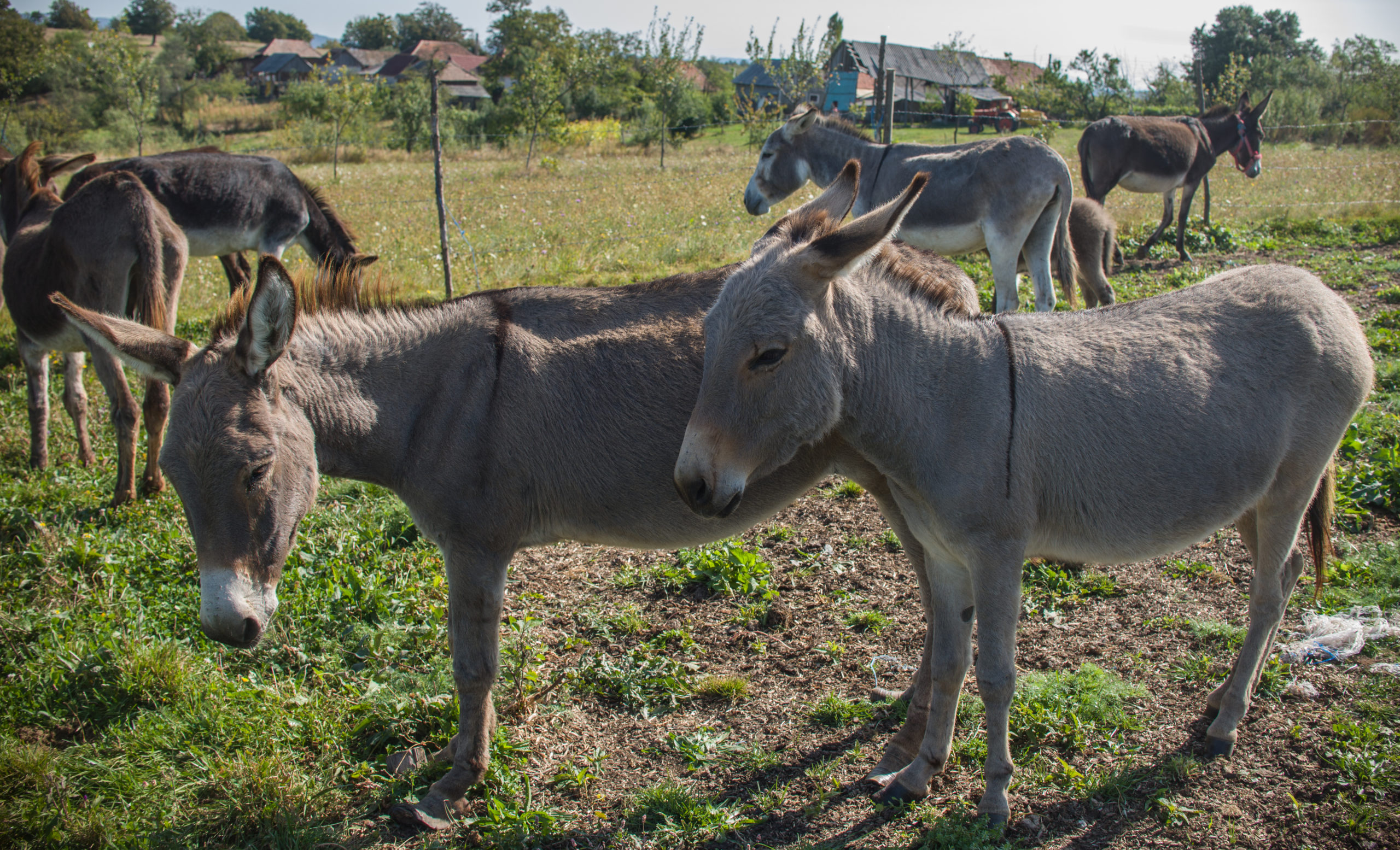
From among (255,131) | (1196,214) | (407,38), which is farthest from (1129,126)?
(407,38)

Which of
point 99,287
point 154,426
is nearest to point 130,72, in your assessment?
point 99,287

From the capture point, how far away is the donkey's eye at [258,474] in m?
2.42

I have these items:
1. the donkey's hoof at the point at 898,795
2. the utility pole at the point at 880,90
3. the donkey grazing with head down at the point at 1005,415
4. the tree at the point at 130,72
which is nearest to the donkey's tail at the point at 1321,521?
the donkey grazing with head down at the point at 1005,415

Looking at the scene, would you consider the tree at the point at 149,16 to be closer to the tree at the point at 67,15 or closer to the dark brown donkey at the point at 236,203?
the tree at the point at 67,15

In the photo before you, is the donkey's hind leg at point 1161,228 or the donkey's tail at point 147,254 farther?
the donkey's hind leg at point 1161,228

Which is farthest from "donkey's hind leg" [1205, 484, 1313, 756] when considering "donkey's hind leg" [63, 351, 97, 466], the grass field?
"donkey's hind leg" [63, 351, 97, 466]

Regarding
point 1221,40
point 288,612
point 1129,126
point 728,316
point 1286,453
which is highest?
point 1221,40

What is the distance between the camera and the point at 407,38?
115 metres

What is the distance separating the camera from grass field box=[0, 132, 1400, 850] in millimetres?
2760

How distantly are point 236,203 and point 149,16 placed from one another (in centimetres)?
12962

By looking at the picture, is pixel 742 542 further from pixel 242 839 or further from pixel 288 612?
pixel 242 839

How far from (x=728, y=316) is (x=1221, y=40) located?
6783 cm

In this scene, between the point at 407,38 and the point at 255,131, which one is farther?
the point at 407,38

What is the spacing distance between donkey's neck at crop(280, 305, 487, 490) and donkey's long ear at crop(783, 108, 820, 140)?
7273mm
